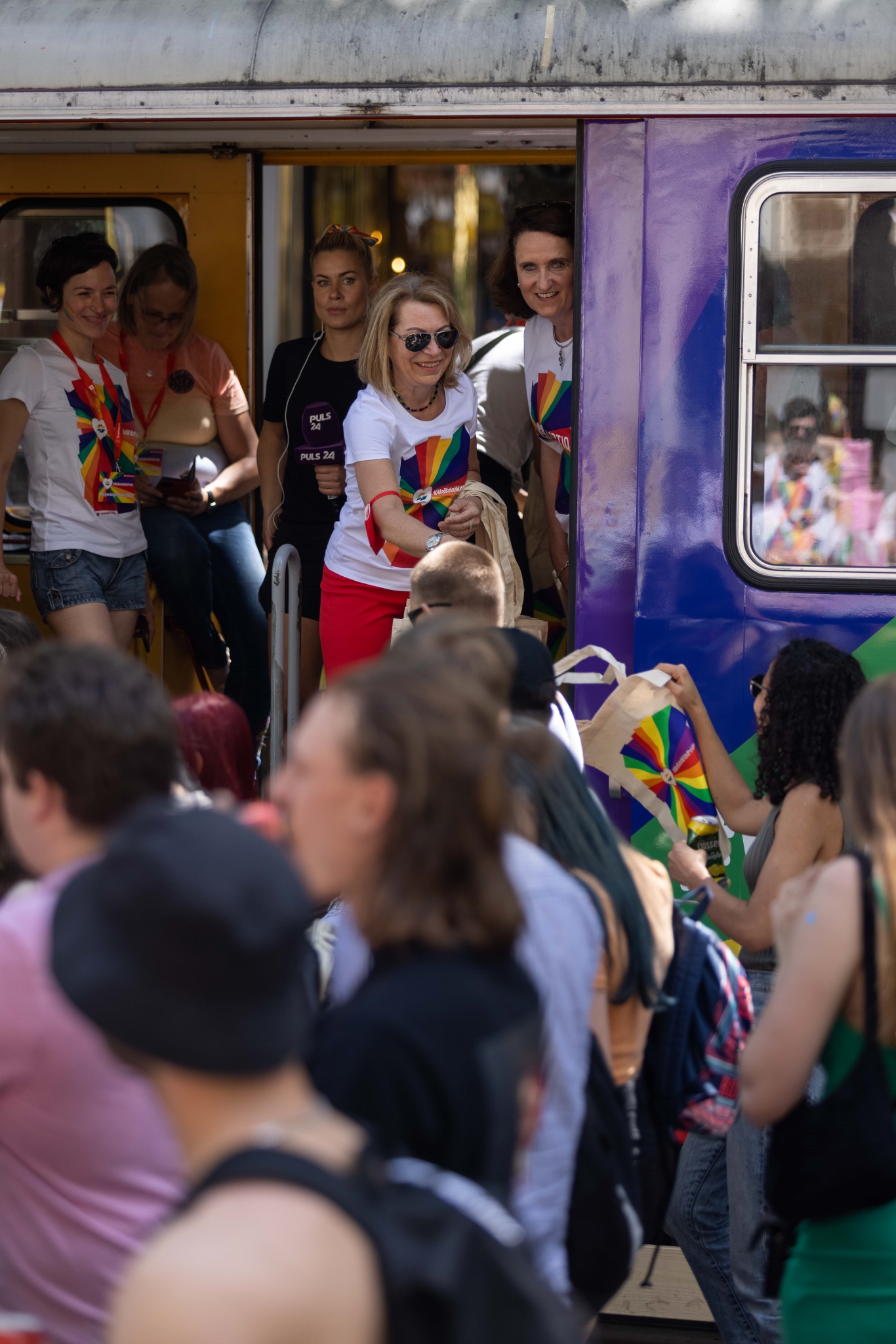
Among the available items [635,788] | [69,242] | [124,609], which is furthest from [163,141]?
[635,788]

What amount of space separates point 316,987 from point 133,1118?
0.47 meters

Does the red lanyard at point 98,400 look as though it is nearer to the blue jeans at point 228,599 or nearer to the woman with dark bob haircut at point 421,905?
the blue jeans at point 228,599

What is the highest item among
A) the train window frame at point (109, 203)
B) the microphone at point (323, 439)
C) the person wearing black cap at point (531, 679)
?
the train window frame at point (109, 203)

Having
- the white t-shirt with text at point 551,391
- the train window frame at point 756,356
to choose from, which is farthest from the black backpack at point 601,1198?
the white t-shirt with text at point 551,391

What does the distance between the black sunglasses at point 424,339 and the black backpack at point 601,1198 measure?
2318 millimetres

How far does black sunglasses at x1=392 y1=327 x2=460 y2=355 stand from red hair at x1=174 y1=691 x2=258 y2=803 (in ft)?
4.77

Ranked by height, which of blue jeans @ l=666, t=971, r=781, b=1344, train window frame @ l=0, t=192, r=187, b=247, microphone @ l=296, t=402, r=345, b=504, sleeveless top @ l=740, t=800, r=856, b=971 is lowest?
blue jeans @ l=666, t=971, r=781, b=1344

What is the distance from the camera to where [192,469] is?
5.02 metres

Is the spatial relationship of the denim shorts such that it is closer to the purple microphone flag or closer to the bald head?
the purple microphone flag

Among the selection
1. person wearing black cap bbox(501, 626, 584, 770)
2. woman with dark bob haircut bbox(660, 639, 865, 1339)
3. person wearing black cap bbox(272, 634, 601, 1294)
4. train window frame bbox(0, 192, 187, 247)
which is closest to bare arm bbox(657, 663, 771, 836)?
woman with dark bob haircut bbox(660, 639, 865, 1339)

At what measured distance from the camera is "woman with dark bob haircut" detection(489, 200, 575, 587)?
3.91m

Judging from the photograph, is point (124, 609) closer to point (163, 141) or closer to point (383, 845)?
point (163, 141)

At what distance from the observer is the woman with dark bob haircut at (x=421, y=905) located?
50.9 inches

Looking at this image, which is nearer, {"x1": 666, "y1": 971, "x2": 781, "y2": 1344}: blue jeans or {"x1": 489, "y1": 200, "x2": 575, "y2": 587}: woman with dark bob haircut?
{"x1": 666, "y1": 971, "x2": 781, "y2": 1344}: blue jeans
